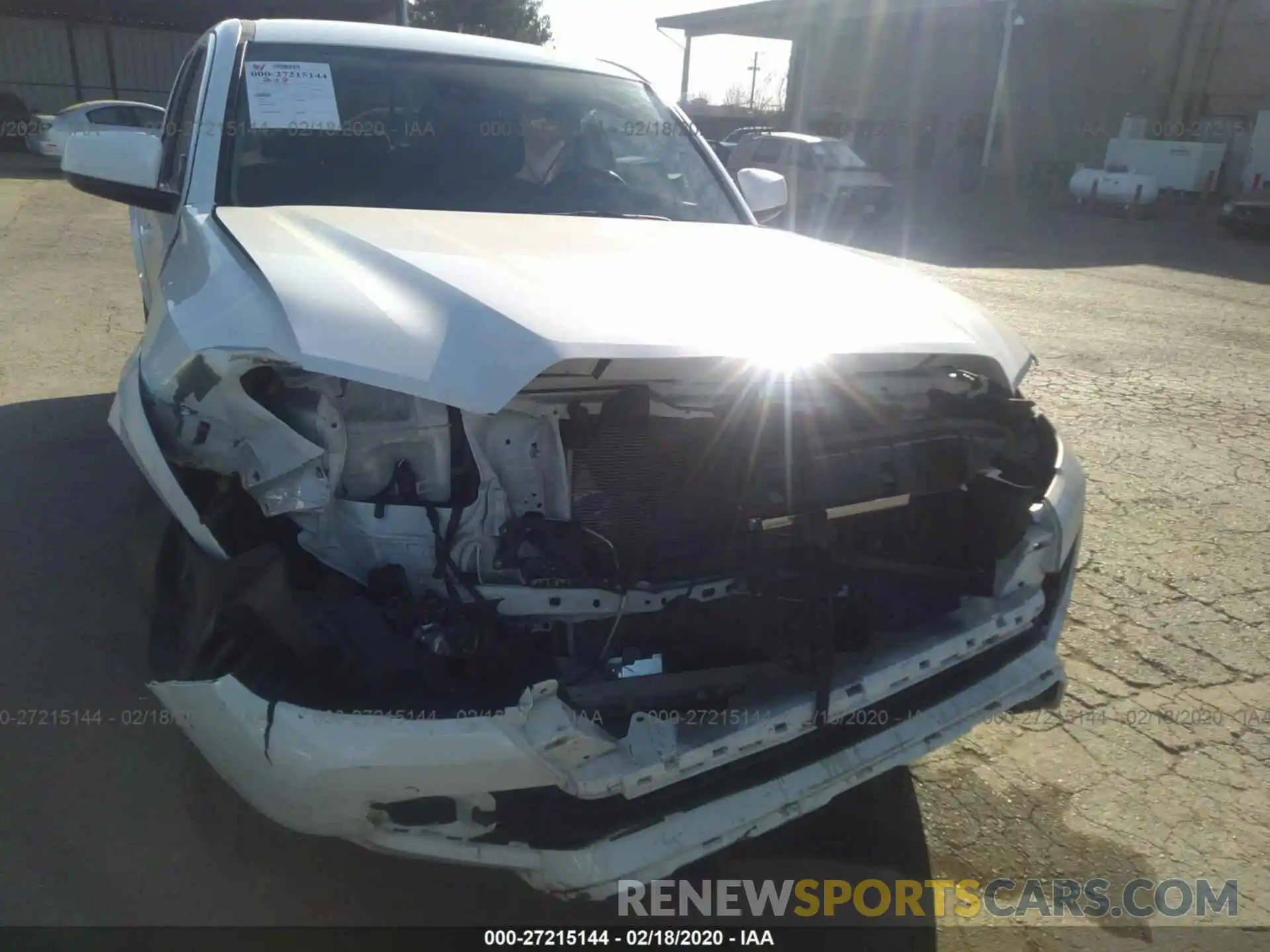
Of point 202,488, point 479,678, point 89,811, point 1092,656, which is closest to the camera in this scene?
point 479,678

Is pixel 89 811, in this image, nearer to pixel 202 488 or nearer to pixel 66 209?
pixel 202 488

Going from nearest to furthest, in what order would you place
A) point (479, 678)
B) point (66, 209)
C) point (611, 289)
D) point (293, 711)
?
1. point (293, 711)
2. point (479, 678)
3. point (611, 289)
4. point (66, 209)

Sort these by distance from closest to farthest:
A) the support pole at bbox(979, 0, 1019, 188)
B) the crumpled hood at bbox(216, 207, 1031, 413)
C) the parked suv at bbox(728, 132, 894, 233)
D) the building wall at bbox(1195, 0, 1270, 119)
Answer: the crumpled hood at bbox(216, 207, 1031, 413)
the parked suv at bbox(728, 132, 894, 233)
the support pole at bbox(979, 0, 1019, 188)
the building wall at bbox(1195, 0, 1270, 119)

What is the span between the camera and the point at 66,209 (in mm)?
13383

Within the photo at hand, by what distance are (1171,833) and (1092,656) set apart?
857 mm

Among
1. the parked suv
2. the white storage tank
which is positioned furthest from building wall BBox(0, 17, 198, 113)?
the white storage tank

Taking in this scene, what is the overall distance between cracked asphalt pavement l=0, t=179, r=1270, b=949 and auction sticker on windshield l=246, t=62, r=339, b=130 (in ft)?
5.74

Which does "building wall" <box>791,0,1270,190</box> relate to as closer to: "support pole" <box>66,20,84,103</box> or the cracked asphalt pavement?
the cracked asphalt pavement

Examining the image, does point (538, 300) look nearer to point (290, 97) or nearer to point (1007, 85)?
point (290, 97)

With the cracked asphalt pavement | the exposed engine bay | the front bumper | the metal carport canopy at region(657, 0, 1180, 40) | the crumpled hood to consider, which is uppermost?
the metal carport canopy at region(657, 0, 1180, 40)

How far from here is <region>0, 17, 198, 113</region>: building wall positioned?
89.5 feet

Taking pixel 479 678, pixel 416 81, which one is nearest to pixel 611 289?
pixel 479 678

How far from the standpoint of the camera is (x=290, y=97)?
3.13 m

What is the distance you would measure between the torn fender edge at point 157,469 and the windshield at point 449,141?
1.05m
